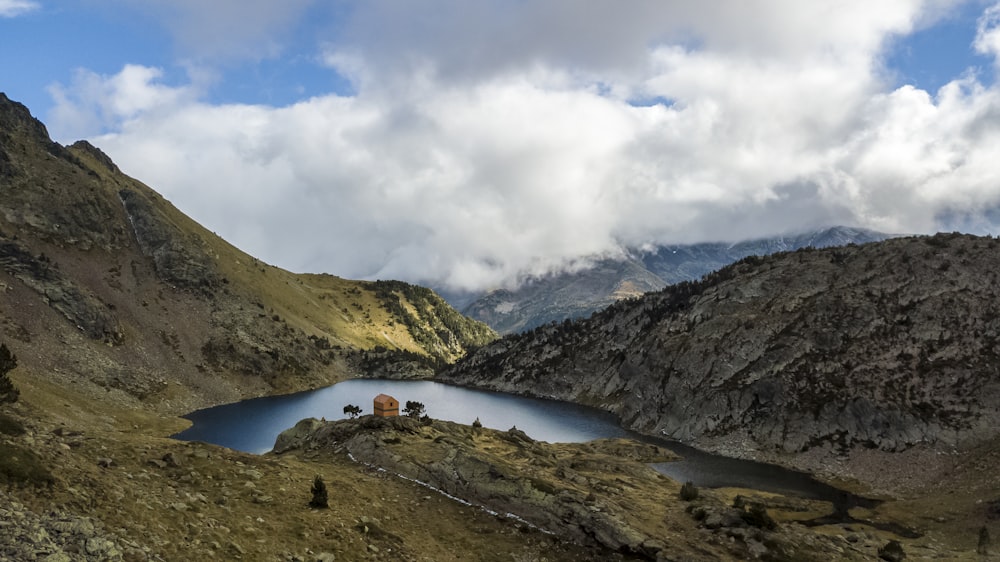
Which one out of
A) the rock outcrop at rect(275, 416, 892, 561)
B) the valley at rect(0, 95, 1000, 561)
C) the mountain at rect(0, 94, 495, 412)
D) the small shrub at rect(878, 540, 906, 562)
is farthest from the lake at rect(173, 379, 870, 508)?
the rock outcrop at rect(275, 416, 892, 561)

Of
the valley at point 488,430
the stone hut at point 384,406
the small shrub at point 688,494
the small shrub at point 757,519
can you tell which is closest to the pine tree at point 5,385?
the valley at point 488,430

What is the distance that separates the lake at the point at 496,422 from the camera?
91.9 metres

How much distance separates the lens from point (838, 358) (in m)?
114

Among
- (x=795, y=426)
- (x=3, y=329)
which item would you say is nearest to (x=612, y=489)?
(x=795, y=426)

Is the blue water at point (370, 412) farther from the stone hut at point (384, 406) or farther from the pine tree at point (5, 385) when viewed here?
the pine tree at point (5, 385)

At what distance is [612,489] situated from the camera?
5034 centimetres

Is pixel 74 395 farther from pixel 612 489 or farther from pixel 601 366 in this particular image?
pixel 601 366

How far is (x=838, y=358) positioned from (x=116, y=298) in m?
183

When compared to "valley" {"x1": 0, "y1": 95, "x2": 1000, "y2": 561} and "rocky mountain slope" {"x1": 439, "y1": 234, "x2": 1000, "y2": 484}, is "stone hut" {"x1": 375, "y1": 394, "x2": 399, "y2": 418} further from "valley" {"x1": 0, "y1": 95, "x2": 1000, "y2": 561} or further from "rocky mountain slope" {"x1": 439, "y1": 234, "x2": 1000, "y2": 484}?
"rocky mountain slope" {"x1": 439, "y1": 234, "x2": 1000, "y2": 484}

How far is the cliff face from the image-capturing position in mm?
98812

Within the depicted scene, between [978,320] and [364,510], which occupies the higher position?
[978,320]

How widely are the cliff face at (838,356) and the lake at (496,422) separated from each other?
36.3 ft

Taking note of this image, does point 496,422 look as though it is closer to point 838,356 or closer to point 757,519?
point 838,356

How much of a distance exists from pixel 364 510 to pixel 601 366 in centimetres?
16346
